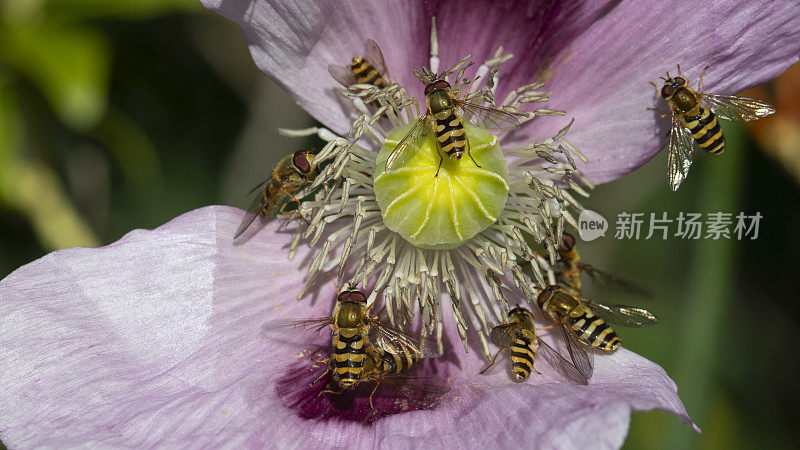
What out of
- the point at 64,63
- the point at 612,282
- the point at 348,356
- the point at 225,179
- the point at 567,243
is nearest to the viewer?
the point at 348,356

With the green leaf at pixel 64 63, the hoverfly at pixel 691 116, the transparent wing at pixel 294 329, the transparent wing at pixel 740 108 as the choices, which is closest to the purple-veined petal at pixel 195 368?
the transparent wing at pixel 294 329

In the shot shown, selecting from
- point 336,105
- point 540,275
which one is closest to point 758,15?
point 540,275

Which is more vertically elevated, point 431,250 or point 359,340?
point 431,250

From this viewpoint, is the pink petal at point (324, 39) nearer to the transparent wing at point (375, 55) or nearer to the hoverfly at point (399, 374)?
the transparent wing at point (375, 55)

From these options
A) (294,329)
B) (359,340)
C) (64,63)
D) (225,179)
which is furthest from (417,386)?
(225,179)

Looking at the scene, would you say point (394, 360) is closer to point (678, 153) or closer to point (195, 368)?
point (195, 368)

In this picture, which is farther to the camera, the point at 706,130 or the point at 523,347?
the point at 706,130

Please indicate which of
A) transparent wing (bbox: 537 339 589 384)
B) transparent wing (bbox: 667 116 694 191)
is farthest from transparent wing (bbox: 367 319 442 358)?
transparent wing (bbox: 667 116 694 191)
